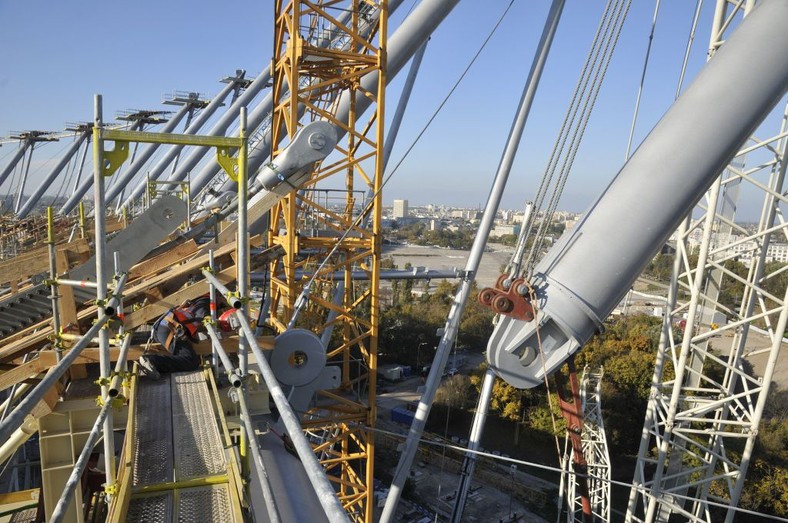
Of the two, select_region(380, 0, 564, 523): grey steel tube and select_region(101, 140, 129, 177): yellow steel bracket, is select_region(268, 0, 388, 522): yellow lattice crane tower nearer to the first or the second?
select_region(380, 0, 564, 523): grey steel tube

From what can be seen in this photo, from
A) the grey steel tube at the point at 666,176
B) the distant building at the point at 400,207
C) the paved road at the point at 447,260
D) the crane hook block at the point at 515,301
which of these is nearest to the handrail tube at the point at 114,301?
the crane hook block at the point at 515,301

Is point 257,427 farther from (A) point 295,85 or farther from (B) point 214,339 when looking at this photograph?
(A) point 295,85

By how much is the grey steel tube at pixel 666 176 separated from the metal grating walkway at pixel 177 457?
9.81 feet

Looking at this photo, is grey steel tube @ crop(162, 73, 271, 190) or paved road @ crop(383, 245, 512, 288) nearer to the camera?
grey steel tube @ crop(162, 73, 271, 190)

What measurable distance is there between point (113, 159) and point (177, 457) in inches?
73.5

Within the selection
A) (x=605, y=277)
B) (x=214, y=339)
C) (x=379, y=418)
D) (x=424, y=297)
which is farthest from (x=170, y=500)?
(x=424, y=297)

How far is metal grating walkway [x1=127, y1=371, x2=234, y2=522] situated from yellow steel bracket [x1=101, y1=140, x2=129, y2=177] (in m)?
1.67

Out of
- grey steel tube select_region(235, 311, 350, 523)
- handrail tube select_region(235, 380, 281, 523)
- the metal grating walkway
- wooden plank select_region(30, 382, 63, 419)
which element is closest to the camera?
grey steel tube select_region(235, 311, 350, 523)

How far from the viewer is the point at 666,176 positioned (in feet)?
14.4

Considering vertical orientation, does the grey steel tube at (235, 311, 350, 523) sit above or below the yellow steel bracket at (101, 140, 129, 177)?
below

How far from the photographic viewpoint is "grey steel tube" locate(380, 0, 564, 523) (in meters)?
6.55

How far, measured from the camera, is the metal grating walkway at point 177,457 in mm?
2584

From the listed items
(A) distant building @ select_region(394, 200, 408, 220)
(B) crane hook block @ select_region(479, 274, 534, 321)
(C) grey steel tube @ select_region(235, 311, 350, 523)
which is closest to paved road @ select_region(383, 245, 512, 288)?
(B) crane hook block @ select_region(479, 274, 534, 321)

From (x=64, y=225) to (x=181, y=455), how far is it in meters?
19.7
